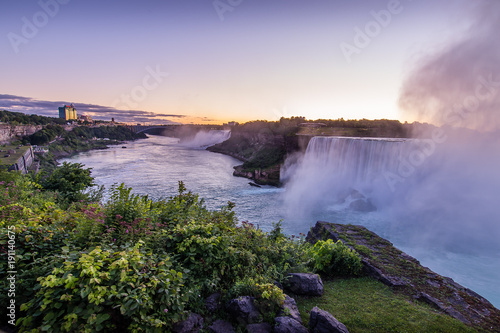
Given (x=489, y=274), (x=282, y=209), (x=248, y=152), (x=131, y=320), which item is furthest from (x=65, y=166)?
(x=248, y=152)

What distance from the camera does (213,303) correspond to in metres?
3.95

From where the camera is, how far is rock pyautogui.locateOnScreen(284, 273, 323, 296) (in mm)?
4898

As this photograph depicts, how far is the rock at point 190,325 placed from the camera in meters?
3.30

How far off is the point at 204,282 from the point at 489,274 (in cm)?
1305

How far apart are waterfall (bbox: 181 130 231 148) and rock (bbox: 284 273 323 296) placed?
101260mm

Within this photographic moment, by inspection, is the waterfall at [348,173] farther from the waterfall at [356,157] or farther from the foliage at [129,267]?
the foliage at [129,267]

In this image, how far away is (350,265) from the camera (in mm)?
6281

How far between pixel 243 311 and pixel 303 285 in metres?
1.77

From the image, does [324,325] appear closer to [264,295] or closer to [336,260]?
[264,295]

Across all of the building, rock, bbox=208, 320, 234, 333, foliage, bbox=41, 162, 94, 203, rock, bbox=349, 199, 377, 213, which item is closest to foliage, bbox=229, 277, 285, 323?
rock, bbox=208, 320, 234, 333

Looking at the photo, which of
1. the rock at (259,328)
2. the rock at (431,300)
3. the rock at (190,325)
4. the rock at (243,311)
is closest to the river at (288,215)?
the rock at (243,311)

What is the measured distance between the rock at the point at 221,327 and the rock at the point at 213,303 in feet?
0.79

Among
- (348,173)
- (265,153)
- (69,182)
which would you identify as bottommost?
(265,153)

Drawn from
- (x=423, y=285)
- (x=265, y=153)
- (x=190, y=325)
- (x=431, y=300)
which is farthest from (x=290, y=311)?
(x=265, y=153)
